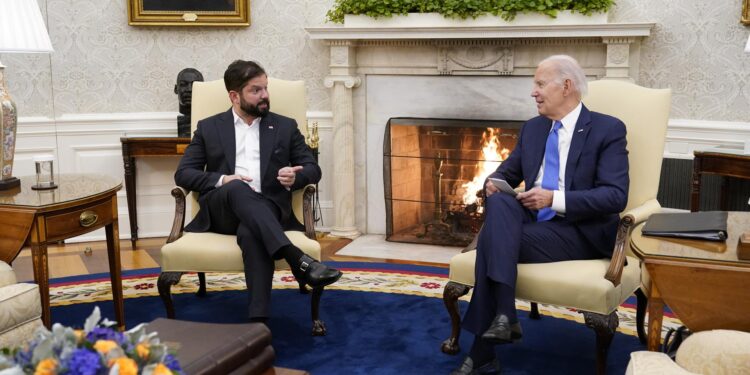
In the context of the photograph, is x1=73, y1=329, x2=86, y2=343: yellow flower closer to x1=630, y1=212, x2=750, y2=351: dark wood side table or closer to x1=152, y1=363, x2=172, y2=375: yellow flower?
x1=152, y1=363, x2=172, y2=375: yellow flower

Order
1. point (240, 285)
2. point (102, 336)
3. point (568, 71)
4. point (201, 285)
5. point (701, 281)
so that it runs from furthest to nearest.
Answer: point (240, 285), point (201, 285), point (568, 71), point (701, 281), point (102, 336)

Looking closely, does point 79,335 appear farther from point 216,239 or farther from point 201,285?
point 201,285

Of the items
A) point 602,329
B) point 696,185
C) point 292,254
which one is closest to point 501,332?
point 602,329

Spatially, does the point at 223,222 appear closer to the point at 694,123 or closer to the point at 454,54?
the point at 454,54

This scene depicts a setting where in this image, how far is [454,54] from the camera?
5.06 m

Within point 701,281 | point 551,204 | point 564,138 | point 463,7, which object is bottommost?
point 701,281

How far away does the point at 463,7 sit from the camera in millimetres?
4824

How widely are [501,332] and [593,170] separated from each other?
796 mm

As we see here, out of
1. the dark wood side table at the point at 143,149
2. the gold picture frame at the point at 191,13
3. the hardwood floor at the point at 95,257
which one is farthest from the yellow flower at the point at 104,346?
the gold picture frame at the point at 191,13

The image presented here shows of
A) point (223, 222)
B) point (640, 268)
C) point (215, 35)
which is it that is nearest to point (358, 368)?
point (223, 222)

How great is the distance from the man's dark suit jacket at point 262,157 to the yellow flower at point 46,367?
7.55 ft

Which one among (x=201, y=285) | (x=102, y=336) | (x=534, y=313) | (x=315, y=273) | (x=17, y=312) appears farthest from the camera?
(x=201, y=285)

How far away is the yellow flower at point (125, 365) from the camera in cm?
131

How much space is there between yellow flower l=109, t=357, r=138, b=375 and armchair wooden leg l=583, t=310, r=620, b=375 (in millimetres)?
1880
